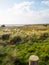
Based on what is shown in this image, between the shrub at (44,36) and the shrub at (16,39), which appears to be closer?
the shrub at (16,39)

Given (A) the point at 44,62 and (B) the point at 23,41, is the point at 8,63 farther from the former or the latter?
(B) the point at 23,41

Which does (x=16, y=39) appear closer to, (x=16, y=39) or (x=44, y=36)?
(x=16, y=39)

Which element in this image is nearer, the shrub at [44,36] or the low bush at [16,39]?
the low bush at [16,39]

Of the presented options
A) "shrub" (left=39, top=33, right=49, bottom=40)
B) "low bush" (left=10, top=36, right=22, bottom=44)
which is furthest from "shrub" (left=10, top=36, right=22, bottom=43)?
"shrub" (left=39, top=33, right=49, bottom=40)

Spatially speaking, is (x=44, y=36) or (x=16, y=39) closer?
(x=16, y=39)

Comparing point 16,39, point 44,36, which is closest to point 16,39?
point 16,39

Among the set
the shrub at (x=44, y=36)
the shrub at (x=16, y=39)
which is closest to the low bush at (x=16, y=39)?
the shrub at (x=16, y=39)

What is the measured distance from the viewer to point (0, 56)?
920 centimetres

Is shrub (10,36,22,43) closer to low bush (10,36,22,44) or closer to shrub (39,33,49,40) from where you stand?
low bush (10,36,22,44)

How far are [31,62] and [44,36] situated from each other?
1316 cm

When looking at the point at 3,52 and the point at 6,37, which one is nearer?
the point at 3,52

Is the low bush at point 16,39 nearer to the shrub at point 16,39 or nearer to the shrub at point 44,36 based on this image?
the shrub at point 16,39

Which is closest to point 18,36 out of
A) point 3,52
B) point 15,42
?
point 15,42

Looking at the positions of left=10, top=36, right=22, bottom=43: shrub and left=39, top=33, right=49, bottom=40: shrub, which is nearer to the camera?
left=10, top=36, right=22, bottom=43: shrub
